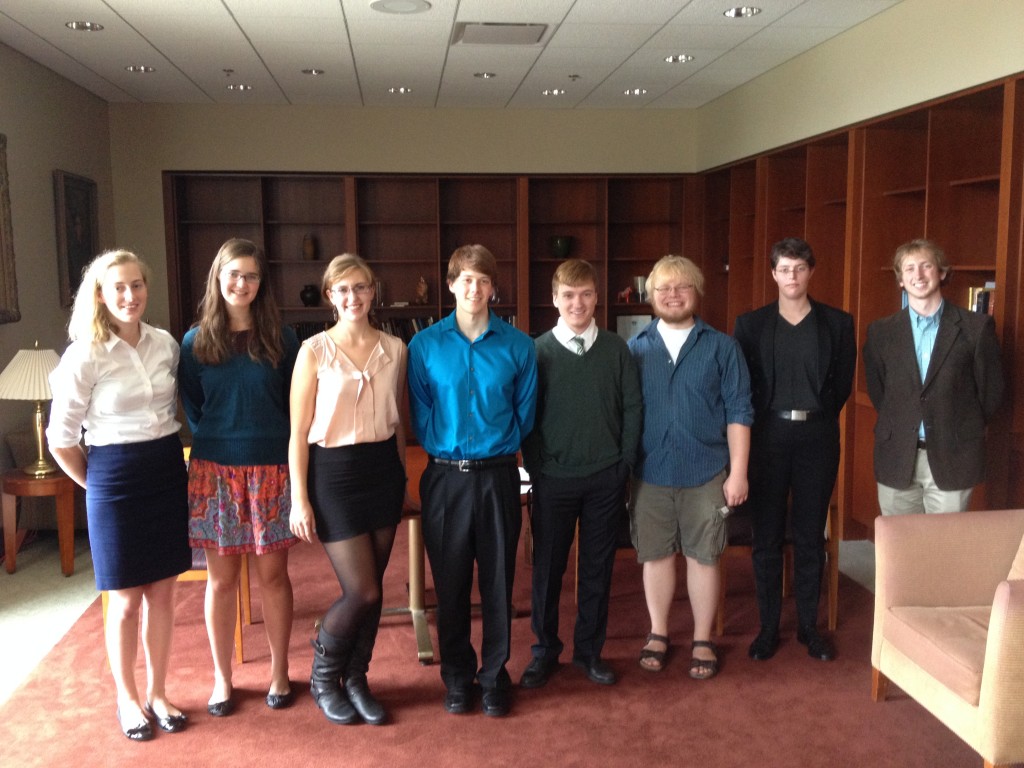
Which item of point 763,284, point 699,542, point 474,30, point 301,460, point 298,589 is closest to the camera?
point 301,460

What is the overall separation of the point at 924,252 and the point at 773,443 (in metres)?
0.86

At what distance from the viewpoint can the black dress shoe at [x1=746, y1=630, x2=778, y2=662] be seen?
3367mm

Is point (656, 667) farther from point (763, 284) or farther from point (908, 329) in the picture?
point (763, 284)

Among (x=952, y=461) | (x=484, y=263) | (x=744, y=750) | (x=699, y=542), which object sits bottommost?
(x=744, y=750)

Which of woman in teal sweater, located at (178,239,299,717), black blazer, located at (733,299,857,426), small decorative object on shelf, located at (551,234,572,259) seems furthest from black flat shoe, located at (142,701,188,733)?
small decorative object on shelf, located at (551,234,572,259)

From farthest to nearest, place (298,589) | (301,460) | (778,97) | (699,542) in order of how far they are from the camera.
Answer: (778,97), (298,589), (699,542), (301,460)

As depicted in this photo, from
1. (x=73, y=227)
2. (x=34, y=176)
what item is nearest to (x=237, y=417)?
(x=34, y=176)

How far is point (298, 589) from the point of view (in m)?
4.22

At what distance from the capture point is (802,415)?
3.21 meters

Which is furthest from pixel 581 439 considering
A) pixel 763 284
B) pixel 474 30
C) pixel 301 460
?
pixel 763 284

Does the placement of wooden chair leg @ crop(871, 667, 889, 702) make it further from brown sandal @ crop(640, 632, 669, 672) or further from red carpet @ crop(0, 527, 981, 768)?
brown sandal @ crop(640, 632, 669, 672)

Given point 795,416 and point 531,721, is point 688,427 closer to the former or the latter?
point 795,416

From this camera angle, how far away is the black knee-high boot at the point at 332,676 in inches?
113

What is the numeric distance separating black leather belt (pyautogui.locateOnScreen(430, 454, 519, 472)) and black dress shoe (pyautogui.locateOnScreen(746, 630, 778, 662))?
1.27 meters
